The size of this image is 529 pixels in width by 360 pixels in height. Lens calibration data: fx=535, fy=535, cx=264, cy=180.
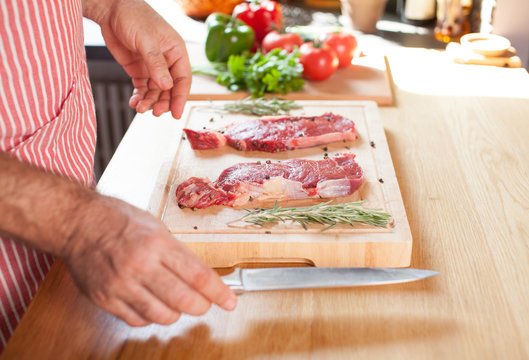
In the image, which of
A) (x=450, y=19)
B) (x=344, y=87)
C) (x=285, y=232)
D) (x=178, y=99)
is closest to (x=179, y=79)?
(x=178, y=99)

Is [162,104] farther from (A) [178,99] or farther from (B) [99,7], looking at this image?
(B) [99,7]

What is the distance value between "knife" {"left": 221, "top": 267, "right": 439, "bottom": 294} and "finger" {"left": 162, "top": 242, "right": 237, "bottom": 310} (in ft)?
0.43

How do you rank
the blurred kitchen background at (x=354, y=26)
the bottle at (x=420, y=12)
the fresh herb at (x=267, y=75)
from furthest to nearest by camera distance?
the bottle at (x=420, y=12), the blurred kitchen background at (x=354, y=26), the fresh herb at (x=267, y=75)

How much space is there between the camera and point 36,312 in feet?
3.47

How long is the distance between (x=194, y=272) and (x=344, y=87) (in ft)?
4.38

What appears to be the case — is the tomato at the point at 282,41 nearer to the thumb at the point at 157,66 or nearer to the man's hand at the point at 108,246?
the thumb at the point at 157,66

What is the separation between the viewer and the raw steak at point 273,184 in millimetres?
1295

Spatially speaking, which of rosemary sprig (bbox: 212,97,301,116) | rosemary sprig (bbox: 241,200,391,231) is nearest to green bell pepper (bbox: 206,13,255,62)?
rosemary sprig (bbox: 212,97,301,116)

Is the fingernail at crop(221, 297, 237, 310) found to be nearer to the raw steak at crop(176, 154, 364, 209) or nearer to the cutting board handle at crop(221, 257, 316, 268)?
the cutting board handle at crop(221, 257, 316, 268)

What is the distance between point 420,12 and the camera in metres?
2.73

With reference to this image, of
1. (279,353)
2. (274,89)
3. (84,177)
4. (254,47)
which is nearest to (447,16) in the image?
(254,47)

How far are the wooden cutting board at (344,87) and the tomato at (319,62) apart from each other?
4 centimetres

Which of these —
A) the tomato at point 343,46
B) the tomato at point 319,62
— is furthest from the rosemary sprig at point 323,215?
the tomato at point 343,46

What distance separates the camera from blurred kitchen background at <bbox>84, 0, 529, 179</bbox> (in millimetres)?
2342
